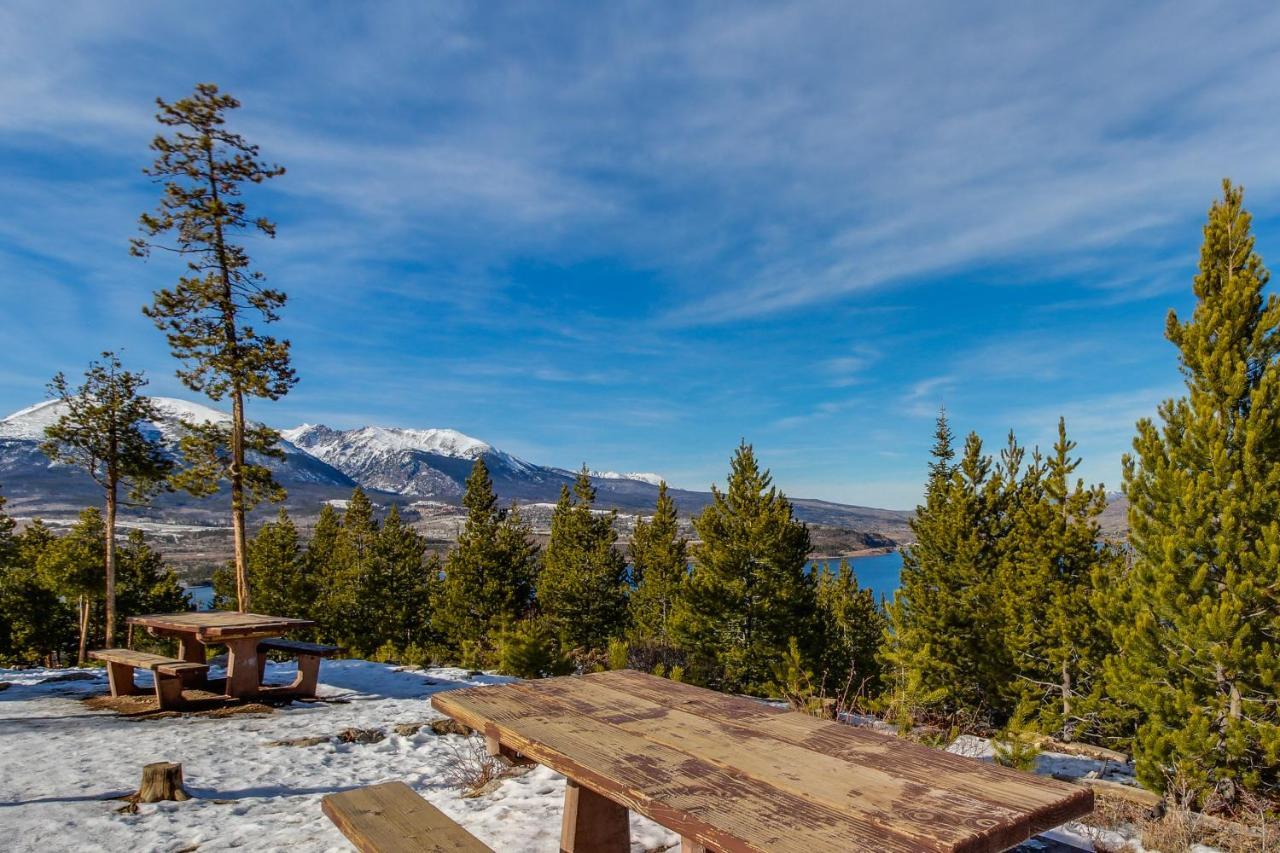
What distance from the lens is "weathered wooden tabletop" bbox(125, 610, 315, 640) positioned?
25.7 feet

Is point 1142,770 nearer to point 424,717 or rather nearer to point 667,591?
point 424,717

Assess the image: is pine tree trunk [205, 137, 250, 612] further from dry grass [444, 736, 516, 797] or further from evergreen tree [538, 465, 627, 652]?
evergreen tree [538, 465, 627, 652]

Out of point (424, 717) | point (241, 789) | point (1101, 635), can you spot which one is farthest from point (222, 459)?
point (1101, 635)

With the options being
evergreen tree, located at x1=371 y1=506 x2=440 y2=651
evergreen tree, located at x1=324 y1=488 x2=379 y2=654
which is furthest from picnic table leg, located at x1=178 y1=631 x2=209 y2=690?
evergreen tree, located at x1=371 y1=506 x2=440 y2=651

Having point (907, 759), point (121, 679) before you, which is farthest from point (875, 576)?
point (907, 759)

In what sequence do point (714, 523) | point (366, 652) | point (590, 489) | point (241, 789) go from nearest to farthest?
point (241, 789) < point (714, 523) < point (366, 652) < point (590, 489)

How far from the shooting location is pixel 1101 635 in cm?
1500

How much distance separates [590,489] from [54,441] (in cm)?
2939

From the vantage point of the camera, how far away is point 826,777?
7.47 feet

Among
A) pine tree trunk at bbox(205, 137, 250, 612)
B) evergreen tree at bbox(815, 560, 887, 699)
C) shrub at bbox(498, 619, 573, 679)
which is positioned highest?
pine tree trunk at bbox(205, 137, 250, 612)

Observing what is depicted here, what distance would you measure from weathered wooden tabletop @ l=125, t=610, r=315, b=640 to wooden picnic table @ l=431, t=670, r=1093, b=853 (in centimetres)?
575

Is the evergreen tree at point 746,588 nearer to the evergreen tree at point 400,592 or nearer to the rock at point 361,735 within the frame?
the rock at point 361,735

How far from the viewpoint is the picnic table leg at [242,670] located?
8320 mm

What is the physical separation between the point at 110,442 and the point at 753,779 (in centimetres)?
2231
